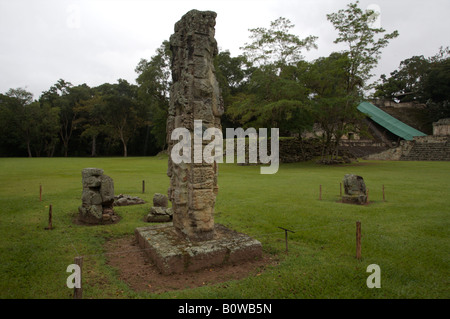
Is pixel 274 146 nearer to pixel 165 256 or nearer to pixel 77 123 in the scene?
pixel 165 256

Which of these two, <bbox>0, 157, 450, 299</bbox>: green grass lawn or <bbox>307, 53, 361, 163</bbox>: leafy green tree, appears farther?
<bbox>307, 53, 361, 163</bbox>: leafy green tree

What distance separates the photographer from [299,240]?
656 cm

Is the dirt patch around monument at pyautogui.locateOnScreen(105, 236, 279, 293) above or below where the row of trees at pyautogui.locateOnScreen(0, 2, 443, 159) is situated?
below

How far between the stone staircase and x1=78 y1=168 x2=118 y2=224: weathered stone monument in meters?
32.9

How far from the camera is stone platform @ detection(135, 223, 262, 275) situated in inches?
189

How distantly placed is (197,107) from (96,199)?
4.49 m

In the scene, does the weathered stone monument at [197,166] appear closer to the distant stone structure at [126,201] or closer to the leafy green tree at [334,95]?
the distant stone structure at [126,201]

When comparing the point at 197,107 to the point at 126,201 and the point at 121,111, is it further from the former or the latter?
the point at 121,111

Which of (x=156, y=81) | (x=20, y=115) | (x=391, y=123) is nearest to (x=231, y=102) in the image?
(x=156, y=81)

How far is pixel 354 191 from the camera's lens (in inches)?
413

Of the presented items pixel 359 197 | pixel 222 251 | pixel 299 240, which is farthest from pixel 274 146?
pixel 222 251

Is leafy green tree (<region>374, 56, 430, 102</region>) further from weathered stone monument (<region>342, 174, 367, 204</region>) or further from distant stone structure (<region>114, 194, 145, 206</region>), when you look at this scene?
distant stone structure (<region>114, 194, 145, 206</region>)

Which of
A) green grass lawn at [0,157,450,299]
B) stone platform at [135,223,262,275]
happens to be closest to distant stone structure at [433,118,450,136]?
green grass lawn at [0,157,450,299]
